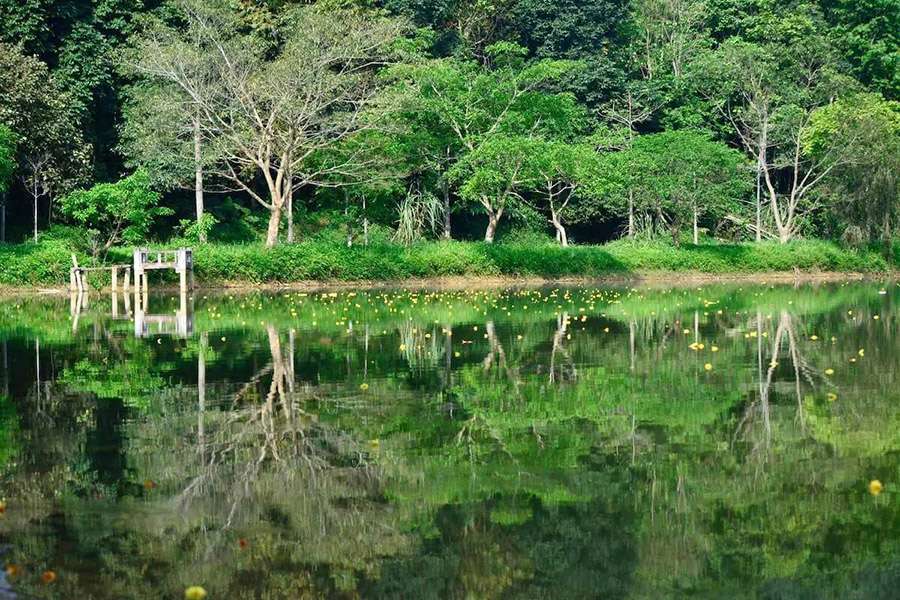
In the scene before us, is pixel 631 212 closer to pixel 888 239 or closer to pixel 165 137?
pixel 888 239

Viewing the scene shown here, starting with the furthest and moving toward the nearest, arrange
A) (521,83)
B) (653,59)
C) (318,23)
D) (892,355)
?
(653,59), (521,83), (318,23), (892,355)

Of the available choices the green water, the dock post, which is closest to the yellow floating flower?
the green water

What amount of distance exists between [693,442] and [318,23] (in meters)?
32.1

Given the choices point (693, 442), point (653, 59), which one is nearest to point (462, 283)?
point (653, 59)

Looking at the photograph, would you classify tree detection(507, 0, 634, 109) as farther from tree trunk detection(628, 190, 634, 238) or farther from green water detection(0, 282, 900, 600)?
green water detection(0, 282, 900, 600)

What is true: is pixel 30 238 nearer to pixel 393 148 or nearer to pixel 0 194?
pixel 0 194

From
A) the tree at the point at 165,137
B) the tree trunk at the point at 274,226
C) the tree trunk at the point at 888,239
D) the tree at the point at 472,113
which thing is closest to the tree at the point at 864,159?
the tree trunk at the point at 888,239

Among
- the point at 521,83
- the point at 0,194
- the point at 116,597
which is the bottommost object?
the point at 116,597

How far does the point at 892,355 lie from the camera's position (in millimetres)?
17031

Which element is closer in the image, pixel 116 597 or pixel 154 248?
pixel 116 597

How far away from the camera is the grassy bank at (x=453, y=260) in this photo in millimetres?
37750

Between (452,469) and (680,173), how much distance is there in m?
42.4

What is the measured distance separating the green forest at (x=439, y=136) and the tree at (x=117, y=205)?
0.10 m

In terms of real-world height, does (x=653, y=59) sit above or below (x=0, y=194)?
above
